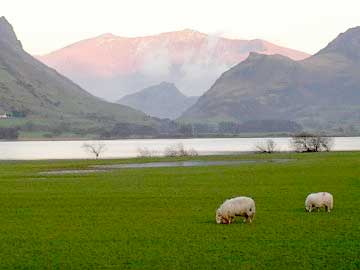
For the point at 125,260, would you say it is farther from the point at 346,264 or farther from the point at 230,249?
the point at 346,264

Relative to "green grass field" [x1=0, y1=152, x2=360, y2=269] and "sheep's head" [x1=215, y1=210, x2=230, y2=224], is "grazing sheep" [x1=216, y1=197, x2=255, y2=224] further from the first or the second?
"green grass field" [x1=0, y1=152, x2=360, y2=269]

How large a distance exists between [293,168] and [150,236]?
5236cm

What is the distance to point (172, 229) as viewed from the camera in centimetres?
3247

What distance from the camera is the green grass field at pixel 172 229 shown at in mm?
24906

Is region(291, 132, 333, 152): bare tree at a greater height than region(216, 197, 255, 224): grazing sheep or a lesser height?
greater

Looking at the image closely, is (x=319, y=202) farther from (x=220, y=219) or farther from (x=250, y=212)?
(x=220, y=219)

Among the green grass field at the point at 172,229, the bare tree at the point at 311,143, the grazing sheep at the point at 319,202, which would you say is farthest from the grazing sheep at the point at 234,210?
the bare tree at the point at 311,143

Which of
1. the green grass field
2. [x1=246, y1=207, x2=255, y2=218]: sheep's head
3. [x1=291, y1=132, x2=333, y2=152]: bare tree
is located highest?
[x1=291, y1=132, x2=333, y2=152]: bare tree

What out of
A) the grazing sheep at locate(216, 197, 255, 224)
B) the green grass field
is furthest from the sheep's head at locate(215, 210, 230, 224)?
the green grass field

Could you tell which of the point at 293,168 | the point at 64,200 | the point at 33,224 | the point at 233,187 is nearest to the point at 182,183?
the point at 233,187

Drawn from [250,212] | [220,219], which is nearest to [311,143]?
[250,212]

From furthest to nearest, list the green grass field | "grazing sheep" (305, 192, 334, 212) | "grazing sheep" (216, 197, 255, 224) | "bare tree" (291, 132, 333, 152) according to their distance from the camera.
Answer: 1. "bare tree" (291, 132, 333, 152)
2. "grazing sheep" (305, 192, 334, 212)
3. "grazing sheep" (216, 197, 255, 224)
4. the green grass field

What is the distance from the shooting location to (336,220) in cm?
3466

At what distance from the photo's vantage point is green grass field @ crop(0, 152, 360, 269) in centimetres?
2491
